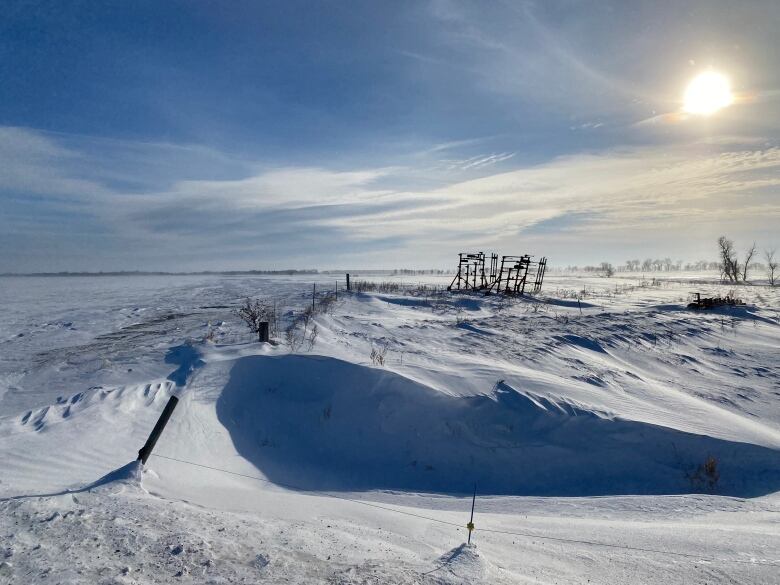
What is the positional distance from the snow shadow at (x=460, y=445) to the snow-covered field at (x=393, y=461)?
3 cm

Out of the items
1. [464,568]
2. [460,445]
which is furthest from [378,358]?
[464,568]

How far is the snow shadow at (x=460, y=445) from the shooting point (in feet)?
20.1

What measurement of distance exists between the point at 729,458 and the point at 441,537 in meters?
5.02

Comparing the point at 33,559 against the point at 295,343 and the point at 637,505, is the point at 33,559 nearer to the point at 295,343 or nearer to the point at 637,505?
the point at 637,505

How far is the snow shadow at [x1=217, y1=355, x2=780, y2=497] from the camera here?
6.13 meters

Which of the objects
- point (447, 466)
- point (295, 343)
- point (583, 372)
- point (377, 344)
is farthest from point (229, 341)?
point (583, 372)

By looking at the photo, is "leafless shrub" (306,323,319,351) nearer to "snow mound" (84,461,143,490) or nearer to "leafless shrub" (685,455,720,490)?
"snow mound" (84,461,143,490)

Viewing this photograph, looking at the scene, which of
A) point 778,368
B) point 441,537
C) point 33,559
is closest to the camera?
point 33,559

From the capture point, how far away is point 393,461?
6.55m

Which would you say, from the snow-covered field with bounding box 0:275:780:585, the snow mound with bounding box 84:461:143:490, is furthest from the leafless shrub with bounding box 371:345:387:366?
the snow mound with bounding box 84:461:143:490

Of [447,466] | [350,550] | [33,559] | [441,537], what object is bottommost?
[447,466]

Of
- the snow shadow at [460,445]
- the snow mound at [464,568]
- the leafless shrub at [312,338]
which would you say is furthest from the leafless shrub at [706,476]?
the leafless shrub at [312,338]

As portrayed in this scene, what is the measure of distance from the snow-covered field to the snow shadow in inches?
1.1

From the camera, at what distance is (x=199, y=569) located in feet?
9.19
